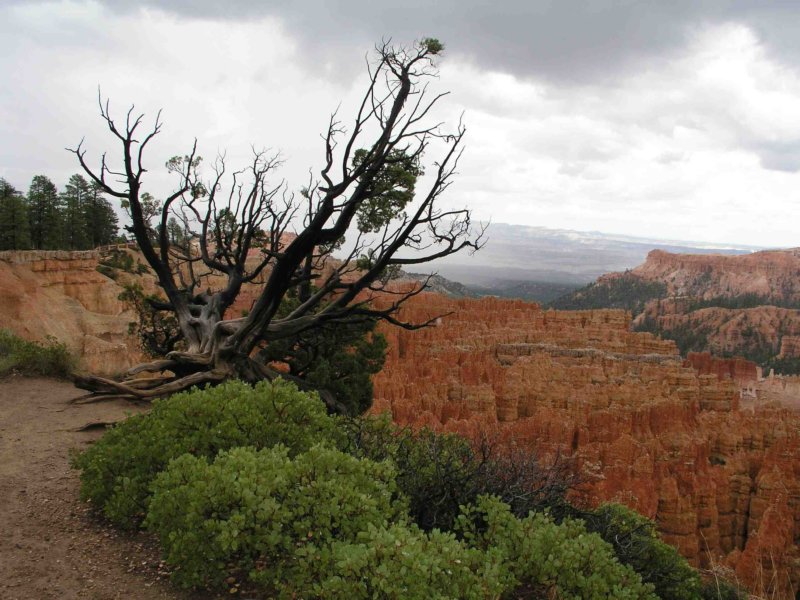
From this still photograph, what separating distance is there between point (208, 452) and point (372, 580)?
2478mm

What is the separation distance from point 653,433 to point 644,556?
2392 cm

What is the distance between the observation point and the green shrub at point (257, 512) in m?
3.76

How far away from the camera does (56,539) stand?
4629mm

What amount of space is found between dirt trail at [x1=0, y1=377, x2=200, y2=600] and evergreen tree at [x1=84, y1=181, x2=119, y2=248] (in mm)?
34962

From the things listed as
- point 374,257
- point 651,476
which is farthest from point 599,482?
point 374,257

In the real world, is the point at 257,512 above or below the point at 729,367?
above

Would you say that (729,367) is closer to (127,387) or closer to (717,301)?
(717,301)

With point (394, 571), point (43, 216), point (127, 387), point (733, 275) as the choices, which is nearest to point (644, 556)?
point (394, 571)

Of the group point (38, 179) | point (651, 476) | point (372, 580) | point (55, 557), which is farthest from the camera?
point (38, 179)

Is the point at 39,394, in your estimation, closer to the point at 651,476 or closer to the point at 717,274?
the point at 651,476

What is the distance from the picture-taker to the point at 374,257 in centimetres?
1081

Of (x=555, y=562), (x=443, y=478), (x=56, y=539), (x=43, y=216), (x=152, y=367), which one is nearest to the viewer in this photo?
(x=555, y=562)

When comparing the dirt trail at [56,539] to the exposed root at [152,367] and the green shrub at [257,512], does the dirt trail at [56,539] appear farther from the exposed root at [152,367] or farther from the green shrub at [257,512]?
the exposed root at [152,367]

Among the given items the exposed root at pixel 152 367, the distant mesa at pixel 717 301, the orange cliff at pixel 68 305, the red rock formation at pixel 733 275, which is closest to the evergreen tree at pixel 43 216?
the orange cliff at pixel 68 305
